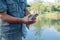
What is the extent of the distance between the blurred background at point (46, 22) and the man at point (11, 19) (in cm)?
104

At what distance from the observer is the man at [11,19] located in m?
0.74

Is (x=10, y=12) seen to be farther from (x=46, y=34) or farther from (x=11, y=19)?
(x=46, y=34)

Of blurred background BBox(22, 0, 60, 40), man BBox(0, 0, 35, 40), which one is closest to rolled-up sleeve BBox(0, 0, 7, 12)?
man BBox(0, 0, 35, 40)

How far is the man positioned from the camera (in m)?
0.74

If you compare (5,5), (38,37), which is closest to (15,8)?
(5,5)

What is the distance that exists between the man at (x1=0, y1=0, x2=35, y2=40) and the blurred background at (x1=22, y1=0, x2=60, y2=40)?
1.04 meters

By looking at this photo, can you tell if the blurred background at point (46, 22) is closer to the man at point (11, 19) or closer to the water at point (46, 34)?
the water at point (46, 34)

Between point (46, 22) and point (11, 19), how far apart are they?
48.3 inches

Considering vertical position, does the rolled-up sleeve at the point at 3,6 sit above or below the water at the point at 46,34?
Result: above

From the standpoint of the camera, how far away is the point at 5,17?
733 millimetres

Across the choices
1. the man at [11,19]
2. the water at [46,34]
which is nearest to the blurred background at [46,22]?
the water at [46,34]

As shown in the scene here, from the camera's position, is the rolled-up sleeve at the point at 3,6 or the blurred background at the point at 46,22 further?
the blurred background at the point at 46,22

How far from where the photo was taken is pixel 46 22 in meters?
1.94

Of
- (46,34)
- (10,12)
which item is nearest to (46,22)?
(46,34)
